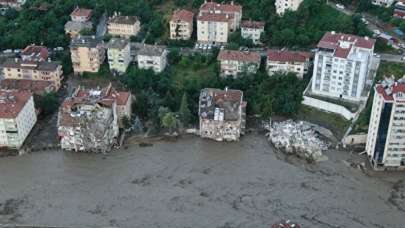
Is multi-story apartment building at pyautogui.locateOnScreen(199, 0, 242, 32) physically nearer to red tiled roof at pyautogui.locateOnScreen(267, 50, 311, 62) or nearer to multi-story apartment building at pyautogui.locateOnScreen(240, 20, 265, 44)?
multi-story apartment building at pyautogui.locateOnScreen(240, 20, 265, 44)

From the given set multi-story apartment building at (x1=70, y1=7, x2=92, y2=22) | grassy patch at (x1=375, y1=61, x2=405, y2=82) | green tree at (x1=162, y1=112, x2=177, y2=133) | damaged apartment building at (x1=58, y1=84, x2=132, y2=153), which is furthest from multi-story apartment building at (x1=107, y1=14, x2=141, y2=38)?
grassy patch at (x1=375, y1=61, x2=405, y2=82)

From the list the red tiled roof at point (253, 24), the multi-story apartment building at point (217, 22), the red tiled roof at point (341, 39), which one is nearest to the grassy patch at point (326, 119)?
the red tiled roof at point (341, 39)

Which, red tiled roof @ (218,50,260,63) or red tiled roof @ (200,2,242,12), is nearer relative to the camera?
red tiled roof @ (218,50,260,63)

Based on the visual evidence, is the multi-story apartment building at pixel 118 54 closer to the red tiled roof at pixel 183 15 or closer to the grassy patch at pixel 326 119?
the red tiled roof at pixel 183 15

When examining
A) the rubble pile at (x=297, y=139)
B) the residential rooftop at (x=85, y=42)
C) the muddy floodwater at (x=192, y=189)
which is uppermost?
the residential rooftop at (x=85, y=42)

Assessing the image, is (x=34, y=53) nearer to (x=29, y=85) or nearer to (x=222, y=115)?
(x=29, y=85)
